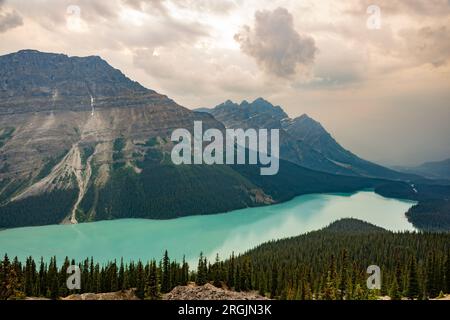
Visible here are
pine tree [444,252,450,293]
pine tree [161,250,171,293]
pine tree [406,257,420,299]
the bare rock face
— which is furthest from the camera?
pine tree [444,252,450,293]

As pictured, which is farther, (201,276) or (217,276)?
(217,276)

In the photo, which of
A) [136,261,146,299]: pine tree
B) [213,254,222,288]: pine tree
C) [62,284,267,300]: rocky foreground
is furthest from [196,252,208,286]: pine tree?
[136,261,146,299]: pine tree

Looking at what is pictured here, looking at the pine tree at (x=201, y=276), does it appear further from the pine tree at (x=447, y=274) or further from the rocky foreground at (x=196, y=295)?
the pine tree at (x=447, y=274)

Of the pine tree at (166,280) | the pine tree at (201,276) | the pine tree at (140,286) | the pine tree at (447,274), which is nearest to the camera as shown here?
the pine tree at (140,286)

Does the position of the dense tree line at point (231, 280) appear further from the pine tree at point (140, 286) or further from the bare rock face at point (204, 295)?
the bare rock face at point (204, 295)

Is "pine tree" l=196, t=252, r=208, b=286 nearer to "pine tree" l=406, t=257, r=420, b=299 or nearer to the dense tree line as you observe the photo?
the dense tree line

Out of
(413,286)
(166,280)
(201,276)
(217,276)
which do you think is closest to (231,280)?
(217,276)

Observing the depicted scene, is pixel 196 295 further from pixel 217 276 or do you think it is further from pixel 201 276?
pixel 217 276

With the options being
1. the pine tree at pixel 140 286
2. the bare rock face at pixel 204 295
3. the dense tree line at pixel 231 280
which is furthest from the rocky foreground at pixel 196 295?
the dense tree line at pixel 231 280

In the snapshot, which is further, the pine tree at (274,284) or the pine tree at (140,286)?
the pine tree at (274,284)

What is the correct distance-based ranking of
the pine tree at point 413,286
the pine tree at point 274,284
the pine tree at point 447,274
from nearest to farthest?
the pine tree at point 413,286, the pine tree at point 274,284, the pine tree at point 447,274

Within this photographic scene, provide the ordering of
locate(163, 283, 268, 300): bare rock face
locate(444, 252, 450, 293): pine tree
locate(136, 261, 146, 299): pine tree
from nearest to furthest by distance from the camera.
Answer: locate(163, 283, 268, 300): bare rock face → locate(136, 261, 146, 299): pine tree → locate(444, 252, 450, 293): pine tree

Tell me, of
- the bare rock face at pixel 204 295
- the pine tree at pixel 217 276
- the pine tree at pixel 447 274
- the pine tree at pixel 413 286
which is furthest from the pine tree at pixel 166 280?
the pine tree at pixel 447 274
